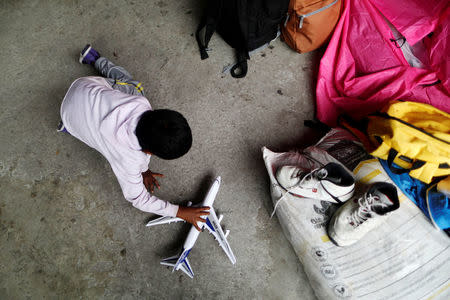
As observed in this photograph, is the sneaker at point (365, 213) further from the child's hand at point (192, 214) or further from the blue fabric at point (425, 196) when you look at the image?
the child's hand at point (192, 214)

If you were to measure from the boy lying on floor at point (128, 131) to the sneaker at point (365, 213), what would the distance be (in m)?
0.65

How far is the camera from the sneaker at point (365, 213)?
3.54 ft

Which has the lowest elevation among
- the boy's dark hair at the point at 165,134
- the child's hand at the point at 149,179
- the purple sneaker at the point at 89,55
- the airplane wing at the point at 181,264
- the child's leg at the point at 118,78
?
the airplane wing at the point at 181,264

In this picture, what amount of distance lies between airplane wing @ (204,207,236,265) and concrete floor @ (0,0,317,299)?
81 millimetres

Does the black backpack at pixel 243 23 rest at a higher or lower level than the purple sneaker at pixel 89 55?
higher

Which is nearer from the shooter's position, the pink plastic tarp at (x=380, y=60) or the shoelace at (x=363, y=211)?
the shoelace at (x=363, y=211)

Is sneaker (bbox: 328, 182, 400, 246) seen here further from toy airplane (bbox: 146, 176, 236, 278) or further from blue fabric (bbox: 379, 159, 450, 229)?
toy airplane (bbox: 146, 176, 236, 278)

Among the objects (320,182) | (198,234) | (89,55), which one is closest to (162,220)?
(198,234)

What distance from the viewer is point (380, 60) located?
148 cm

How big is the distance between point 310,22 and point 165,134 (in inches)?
44.9

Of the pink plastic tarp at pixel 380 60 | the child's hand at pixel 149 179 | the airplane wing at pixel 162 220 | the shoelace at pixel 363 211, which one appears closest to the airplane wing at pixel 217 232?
the airplane wing at pixel 162 220

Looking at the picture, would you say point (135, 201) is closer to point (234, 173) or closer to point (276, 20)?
point (234, 173)

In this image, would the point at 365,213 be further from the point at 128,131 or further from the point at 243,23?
the point at 243,23

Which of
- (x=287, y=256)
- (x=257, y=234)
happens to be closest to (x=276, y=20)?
(x=257, y=234)
